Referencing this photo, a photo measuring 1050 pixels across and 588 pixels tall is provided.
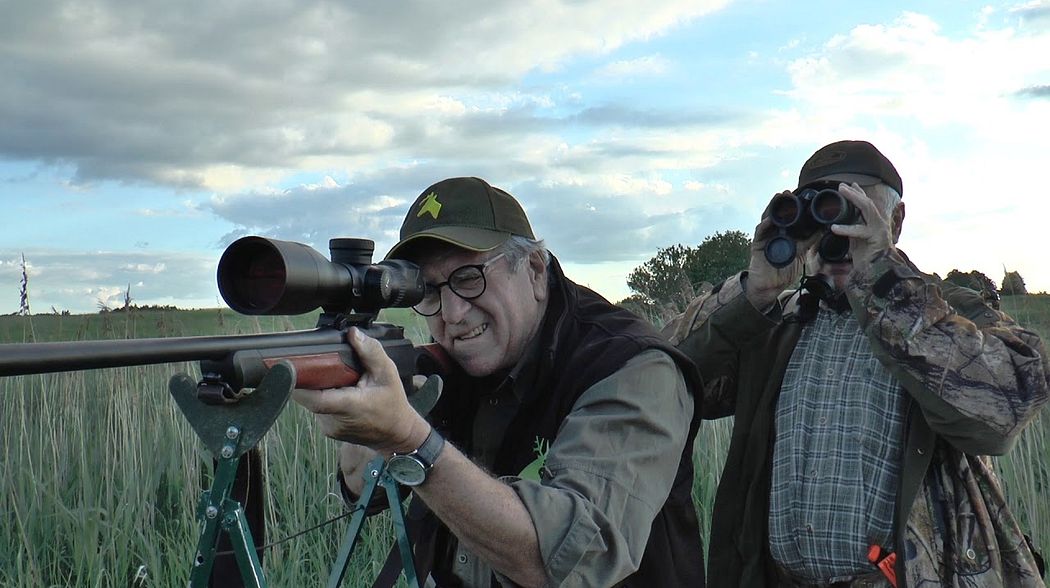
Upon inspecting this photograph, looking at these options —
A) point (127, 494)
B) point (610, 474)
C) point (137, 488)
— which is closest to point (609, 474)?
point (610, 474)

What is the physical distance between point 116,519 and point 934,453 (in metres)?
3.48

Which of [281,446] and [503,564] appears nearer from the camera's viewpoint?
[503,564]

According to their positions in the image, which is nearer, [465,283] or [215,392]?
[215,392]

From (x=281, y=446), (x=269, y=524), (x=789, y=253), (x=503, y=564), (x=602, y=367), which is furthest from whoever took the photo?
(x=281, y=446)

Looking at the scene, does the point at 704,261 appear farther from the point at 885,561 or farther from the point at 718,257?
the point at 885,561

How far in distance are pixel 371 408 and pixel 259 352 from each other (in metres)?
0.24

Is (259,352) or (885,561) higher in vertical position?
(259,352)

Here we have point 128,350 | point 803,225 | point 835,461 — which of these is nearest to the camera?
point 128,350

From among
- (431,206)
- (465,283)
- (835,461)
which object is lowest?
(835,461)

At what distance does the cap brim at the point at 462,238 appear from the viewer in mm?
2416

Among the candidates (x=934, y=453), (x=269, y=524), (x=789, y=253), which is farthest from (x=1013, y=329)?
(x=269, y=524)

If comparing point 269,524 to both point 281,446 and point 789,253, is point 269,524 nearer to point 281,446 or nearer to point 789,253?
point 281,446

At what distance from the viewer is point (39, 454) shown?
15.3 ft

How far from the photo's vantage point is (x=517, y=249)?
2.58 m
